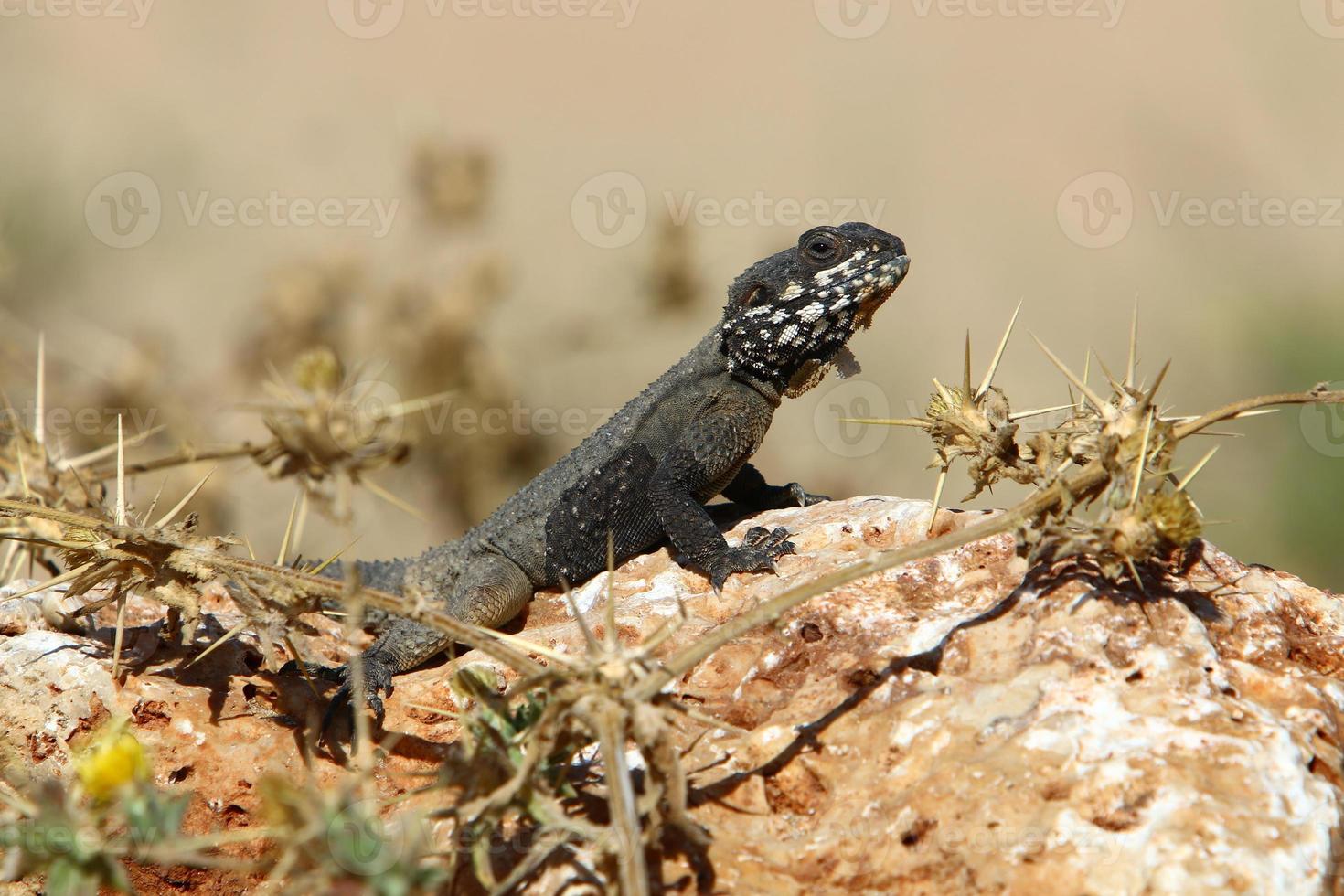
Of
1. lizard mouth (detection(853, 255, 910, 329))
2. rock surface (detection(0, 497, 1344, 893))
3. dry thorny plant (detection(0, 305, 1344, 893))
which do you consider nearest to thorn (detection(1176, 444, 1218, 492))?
dry thorny plant (detection(0, 305, 1344, 893))

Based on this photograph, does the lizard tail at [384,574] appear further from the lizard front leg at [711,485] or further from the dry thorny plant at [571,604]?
the dry thorny plant at [571,604]

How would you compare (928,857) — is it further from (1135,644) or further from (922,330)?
(922,330)

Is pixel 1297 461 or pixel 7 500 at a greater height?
pixel 7 500

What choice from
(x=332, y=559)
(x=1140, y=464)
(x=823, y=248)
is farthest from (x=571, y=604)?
(x=823, y=248)

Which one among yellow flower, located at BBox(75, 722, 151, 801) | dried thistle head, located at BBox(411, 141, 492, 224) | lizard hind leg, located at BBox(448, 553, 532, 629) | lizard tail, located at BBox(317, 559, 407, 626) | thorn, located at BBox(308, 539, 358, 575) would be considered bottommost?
lizard tail, located at BBox(317, 559, 407, 626)

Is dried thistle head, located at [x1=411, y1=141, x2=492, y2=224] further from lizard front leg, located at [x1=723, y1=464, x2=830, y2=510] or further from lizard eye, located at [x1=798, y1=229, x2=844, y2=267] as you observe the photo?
lizard eye, located at [x1=798, y1=229, x2=844, y2=267]

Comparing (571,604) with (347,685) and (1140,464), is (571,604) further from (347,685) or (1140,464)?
(347,685)

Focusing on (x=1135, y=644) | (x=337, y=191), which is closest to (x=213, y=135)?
(x=337, y=191)
